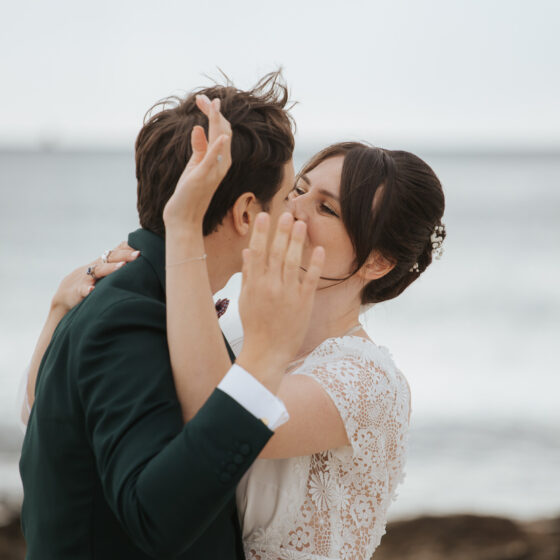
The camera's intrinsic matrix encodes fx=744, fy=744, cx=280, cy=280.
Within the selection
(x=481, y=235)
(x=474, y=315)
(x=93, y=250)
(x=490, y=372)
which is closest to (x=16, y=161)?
(x=93, y=250)

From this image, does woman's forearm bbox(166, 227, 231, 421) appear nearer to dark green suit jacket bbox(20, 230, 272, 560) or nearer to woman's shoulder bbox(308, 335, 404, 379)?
dark green suit jacket bbox(20, 230, 272, 560)

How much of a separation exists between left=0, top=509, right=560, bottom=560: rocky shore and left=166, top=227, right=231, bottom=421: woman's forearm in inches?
189

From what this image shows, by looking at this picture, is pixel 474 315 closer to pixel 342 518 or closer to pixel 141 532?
pixel 342 518

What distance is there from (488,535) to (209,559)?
5.07 m

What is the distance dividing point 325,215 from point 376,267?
0.37m

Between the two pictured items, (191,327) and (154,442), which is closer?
(154,442)

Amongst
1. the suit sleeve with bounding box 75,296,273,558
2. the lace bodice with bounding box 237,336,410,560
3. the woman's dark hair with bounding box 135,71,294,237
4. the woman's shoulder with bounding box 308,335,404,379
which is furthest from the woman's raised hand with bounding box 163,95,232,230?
the woman's shoulder with bounding box 308,335,404,379

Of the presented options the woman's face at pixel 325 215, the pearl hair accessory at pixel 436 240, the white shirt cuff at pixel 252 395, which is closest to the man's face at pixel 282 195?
the woman's face at pixel 325 215

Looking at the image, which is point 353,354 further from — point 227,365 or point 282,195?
point 227,365

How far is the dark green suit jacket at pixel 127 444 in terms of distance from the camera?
5.26 ft

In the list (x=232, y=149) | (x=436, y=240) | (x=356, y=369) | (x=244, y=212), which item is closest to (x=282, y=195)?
(x=244, y=212)

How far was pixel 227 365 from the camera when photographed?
6.62 feet

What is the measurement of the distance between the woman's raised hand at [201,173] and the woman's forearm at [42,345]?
3.15 feet

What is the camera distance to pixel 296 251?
68.6 inches
